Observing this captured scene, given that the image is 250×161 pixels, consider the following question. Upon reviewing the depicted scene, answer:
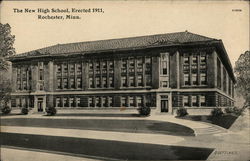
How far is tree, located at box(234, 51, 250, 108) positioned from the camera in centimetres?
1012

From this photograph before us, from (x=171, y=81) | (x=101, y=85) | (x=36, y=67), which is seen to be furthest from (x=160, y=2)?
(x=36, y=67)

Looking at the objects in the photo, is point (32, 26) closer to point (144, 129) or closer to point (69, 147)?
point (69, 147)

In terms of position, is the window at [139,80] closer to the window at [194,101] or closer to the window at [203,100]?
the window at [194,101]

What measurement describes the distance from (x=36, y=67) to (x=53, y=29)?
2002 millimetres

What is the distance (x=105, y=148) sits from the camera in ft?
32.5

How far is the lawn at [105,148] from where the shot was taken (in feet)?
31.4

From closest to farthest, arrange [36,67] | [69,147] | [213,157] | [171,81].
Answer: [213,157], [69,147], [171,81], [36,67]

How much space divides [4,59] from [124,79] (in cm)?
458

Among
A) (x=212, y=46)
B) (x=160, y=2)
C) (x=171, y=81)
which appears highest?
(x=160, y=2)

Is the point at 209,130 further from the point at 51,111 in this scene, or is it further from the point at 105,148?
the point at 51,111

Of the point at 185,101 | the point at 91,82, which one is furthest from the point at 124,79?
the point at 185,101

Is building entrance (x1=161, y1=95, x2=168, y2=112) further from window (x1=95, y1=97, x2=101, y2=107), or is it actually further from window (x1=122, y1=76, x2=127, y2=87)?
window (x1=95, y1=97, x2=101, y2=107)

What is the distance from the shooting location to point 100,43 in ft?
35.4

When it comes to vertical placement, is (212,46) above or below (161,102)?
above
